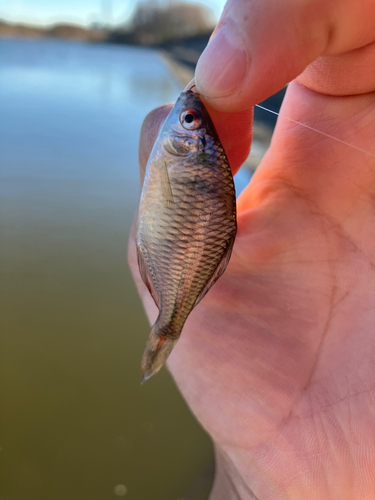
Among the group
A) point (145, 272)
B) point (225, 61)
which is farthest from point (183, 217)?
point (225, 61)

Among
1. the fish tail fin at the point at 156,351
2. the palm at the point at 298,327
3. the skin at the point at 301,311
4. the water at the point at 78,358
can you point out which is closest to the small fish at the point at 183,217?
the fish tail fin at the point at 156,351

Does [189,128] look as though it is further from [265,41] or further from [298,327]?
[298,327]

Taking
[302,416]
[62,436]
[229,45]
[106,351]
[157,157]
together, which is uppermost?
[229,45]

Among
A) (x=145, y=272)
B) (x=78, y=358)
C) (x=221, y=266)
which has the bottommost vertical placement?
(x=78, y=358)

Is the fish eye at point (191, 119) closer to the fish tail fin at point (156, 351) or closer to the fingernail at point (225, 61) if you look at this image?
the fingernail at point (225, 61)

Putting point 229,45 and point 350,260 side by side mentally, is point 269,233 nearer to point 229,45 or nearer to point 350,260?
point 350,260

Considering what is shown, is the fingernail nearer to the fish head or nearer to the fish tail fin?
the fish head

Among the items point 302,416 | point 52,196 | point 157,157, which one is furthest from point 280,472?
point 52,196
